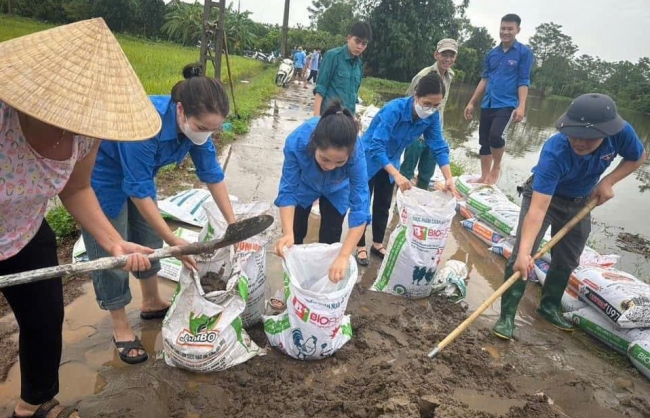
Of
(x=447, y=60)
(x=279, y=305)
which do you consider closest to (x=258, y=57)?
(x=447, y=60)

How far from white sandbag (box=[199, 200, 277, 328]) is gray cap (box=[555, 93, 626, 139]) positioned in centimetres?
164

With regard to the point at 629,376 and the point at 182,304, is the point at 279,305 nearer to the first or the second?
the point at 182,304

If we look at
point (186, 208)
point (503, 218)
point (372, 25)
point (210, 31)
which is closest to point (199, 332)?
point (186, 208)

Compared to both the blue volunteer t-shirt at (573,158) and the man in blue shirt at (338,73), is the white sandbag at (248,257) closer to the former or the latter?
the blue volunteer t-shirt at (573,158)

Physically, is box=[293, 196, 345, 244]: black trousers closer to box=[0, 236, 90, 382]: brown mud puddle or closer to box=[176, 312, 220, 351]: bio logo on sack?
box=[176, 312, 220, 351]: bio logo on sack

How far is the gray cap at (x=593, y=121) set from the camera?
213 cm

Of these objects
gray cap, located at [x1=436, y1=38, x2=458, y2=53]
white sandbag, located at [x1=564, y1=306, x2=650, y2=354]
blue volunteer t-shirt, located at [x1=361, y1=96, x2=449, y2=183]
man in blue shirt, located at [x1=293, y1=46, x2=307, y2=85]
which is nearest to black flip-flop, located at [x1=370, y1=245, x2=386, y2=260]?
blue volunteer t-shirt, located at [x1=361, y1=96, x2=449, y2=183]

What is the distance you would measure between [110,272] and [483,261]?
2909 millimetres

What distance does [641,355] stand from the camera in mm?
2459

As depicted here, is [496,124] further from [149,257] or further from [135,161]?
[149,257]

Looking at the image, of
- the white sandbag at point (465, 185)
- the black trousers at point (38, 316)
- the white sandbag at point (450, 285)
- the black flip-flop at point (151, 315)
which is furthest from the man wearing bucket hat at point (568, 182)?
the black trousers at point (38, 316)

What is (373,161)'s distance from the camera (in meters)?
3.02

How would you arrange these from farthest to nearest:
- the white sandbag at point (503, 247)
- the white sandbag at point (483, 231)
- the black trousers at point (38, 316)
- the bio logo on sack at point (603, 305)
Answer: the white sandbag at point (483, 231), the white sandbag at point (503, 247), the bio logo on sack at point (603, 305), the black trousers at point (38, 316)

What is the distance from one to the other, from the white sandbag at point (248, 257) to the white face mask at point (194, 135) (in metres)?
0.50
